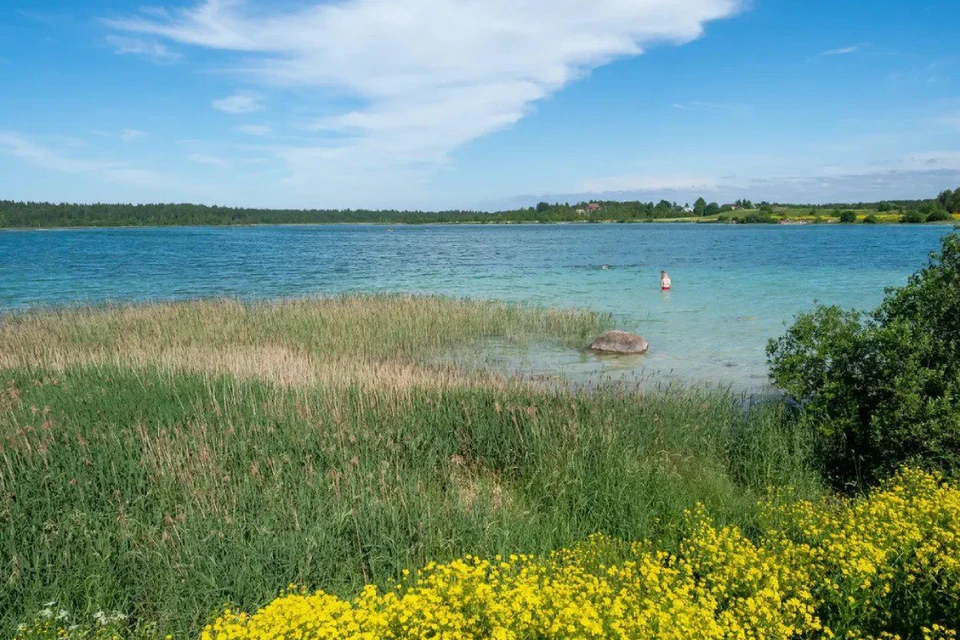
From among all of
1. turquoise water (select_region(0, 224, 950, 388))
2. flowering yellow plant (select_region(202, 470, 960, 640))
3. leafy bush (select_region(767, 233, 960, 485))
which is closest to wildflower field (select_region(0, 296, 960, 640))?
flowering yellow plant (select_region(202, 470, 960, 640))

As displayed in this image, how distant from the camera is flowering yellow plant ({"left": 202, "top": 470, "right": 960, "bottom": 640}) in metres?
4.37

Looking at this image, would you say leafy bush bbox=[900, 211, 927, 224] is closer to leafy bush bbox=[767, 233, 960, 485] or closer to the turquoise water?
the turquoise water

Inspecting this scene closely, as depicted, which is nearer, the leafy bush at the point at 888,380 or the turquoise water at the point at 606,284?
the leafy bush at the point at 888,380

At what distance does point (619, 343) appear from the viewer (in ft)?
65.0

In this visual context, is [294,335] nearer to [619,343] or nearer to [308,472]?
[619,343]

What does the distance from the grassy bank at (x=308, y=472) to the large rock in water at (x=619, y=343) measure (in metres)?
7.13

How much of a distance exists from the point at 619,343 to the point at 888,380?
10.1m

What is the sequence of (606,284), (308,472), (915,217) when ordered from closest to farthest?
(308,472)
(606,284)
(915,217)

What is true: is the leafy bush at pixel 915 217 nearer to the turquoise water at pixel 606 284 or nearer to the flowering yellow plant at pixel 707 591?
the turquoise water at pixel 606 284

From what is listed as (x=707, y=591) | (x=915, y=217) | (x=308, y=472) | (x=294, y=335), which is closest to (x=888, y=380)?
(x=707, y=591)

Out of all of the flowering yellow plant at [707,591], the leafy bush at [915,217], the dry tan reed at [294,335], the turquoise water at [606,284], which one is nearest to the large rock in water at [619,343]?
the turquoise water at [606,284]

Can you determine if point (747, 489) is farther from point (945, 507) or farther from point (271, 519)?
point (271, 519)

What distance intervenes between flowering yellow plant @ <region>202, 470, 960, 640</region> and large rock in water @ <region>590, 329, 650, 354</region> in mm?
11699

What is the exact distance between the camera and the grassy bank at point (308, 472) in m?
6.14
